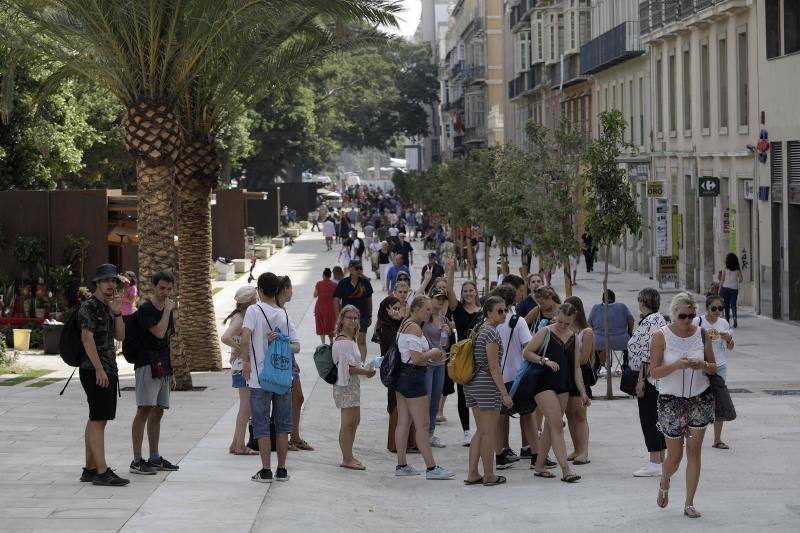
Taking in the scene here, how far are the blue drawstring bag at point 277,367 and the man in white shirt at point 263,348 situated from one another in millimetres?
58

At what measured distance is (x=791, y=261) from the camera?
27953 millimetres

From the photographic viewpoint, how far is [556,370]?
11703mm

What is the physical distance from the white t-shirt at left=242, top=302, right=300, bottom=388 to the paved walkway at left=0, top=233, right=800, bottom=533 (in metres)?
0.89

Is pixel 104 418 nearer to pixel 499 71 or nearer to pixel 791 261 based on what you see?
pixel 791 261

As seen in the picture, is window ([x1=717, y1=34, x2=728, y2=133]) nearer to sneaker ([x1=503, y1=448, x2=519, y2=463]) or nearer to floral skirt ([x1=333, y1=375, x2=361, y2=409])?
sneaker ([x1=503, y1=448, x2=519, y2=463])

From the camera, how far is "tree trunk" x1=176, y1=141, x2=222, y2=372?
69.0ft

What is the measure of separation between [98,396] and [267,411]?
1268 mm

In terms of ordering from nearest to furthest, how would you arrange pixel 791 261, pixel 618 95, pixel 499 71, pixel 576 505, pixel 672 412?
pixel 672 412 → pixel 576 505 → pixel 791 261 → pixel 618 95 → pixel 499 71

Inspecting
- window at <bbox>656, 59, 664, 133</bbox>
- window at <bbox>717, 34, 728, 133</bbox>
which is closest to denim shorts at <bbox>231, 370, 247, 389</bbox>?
window at <bbox>717, 34, 728, 133</bbox>

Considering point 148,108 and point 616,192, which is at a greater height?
point 148,108

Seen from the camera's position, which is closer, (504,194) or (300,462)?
(300,462)

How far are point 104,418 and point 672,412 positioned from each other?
400 centimetres

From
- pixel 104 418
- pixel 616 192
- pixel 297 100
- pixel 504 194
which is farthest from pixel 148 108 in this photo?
pixel 297 100

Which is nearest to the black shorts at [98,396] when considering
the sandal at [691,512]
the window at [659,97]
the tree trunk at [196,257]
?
the sandal at [691,512]
